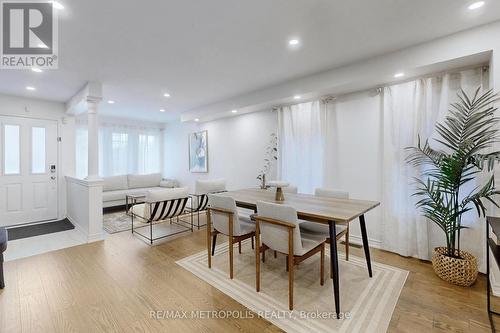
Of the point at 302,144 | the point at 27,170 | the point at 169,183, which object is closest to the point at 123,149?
the point at 169,183

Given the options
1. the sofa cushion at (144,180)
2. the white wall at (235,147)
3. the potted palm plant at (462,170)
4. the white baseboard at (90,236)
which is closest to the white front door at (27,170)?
the white baseboard at (90,236)

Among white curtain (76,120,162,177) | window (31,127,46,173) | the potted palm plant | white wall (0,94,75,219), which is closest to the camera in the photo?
the potted palm plant

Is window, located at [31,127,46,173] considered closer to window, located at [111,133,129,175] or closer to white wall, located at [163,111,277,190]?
window, located at [111,133,129,175]

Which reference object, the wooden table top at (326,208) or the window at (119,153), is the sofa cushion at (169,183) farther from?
the wooden table top at (326,208)

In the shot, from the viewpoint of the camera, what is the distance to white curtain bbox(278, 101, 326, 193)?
3639 mm

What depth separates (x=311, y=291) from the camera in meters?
2.17

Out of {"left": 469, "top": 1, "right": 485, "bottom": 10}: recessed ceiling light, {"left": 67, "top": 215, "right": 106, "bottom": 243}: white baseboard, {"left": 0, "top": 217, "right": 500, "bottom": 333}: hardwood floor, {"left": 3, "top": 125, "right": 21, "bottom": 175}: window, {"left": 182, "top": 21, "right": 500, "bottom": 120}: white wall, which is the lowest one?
{"left": 0, "top": 217, "right": 500, "bottom": 333}: hardwood floor

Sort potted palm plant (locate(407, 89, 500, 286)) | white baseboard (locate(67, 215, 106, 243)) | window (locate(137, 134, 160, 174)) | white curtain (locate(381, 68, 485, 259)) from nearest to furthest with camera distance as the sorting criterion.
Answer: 1. potted palm plant (locate(407, 89, 500, 286))
2. white curtain (locate(381, 68, 485, 259))
3. white baseboard (locate(67, 215, 106, 243))
4. window (locate(137, 134, 160, 174))

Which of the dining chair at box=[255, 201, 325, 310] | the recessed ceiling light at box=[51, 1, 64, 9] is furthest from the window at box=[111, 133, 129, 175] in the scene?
the dining chair at box=[255, 201, 325, 310]

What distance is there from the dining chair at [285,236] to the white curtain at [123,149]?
5549 mm

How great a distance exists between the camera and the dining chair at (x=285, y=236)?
1871mm

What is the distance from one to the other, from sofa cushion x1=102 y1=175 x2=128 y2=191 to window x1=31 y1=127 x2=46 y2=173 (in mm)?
1303

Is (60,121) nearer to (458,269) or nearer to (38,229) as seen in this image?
(38,229)

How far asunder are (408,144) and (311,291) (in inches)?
84.7
